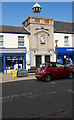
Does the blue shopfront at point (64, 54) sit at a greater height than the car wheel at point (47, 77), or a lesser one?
greater

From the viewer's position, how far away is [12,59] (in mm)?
19531

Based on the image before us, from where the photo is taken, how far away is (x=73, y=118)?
4371mm

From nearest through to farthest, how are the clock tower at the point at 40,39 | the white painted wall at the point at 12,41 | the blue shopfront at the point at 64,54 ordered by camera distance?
1. the white painted wall at the point at 12,41
2. the clock tower at the point at 40,39
3. the blue shopfront at the point at 64,54

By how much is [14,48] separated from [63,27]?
10236mm

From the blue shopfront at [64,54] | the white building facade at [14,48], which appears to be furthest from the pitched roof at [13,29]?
the blue shopfront at [64,54]

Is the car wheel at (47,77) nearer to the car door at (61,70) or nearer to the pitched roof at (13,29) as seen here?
the car door at (61,70)

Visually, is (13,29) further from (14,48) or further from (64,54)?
(64,54)

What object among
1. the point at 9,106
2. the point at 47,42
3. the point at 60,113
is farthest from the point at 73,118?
the point at 47,42

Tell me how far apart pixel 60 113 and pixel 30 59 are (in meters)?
15.6

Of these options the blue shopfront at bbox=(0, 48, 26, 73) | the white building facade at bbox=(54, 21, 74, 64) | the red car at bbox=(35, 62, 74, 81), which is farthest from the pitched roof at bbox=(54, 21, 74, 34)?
the red car at bbox=(35, 62, 74, 81)

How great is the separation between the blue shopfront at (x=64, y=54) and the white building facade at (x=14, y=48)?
537 centimetres

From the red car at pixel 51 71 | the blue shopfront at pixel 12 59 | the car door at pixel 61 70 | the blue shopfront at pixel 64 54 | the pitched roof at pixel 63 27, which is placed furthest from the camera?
the pitched roof at pixel 63 27

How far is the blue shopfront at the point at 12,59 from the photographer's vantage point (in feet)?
62.1

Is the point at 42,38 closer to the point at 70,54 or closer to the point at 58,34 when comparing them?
the point at 58,34
